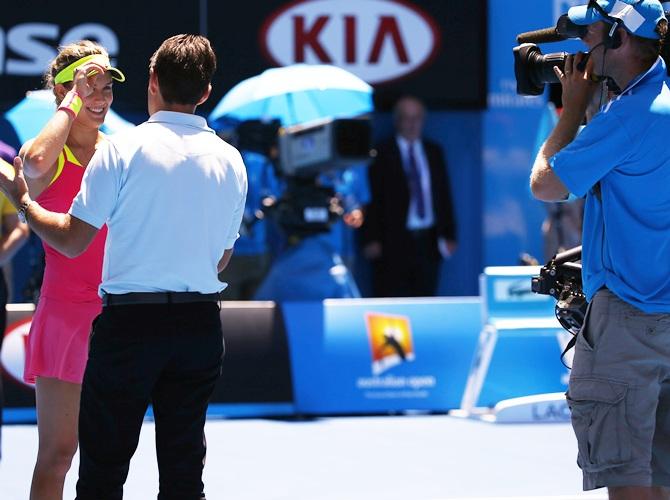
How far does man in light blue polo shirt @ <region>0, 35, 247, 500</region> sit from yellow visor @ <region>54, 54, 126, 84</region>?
522mm

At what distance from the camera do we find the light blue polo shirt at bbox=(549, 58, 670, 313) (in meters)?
4.01

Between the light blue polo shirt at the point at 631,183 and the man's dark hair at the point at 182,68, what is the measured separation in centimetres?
115

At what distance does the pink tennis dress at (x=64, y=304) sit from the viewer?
468cm

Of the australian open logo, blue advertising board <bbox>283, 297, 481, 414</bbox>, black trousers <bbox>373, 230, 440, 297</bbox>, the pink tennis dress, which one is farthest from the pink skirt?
black trousers <bbox>373, 230, 440, 297</bbox>

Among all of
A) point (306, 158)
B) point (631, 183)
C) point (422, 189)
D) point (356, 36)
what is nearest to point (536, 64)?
point (631, 183)

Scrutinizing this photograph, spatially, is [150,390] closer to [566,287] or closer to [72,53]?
[72,53]

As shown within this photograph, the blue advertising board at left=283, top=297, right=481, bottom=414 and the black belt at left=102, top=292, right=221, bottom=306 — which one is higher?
the black belt at left=102, top=292, right=221, bottom=306

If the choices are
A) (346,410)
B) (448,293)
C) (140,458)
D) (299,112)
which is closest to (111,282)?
(140,458)

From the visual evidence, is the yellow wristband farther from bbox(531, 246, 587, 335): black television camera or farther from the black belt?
bbox(531, 246, 587, 335): black television camera

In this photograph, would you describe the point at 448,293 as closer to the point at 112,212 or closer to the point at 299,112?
the point at 299,112

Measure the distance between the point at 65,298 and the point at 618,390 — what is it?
6.51ft

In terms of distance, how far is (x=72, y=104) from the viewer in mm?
4539

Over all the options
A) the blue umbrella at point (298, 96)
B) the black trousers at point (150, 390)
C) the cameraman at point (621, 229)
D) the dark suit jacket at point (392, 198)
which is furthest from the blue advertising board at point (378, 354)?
the cameraman at point (621, 229)

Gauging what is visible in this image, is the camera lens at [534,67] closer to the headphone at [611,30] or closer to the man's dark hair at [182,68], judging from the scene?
the headphone at [611,30]
